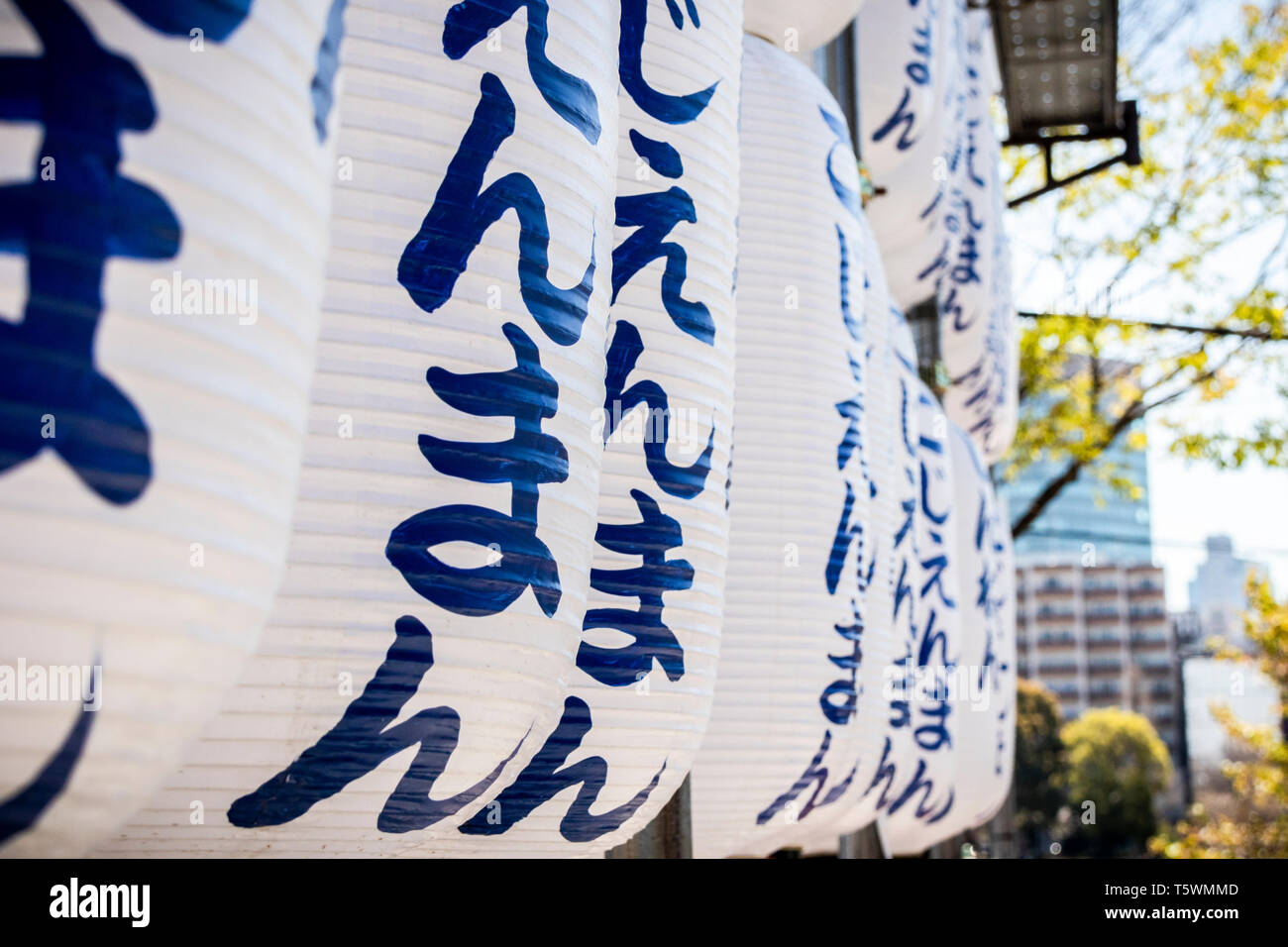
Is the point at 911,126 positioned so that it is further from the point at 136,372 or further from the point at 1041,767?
the point at 1041,767

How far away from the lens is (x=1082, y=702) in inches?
1668

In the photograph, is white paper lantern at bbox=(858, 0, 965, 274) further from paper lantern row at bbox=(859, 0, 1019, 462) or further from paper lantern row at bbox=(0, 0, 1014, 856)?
paper lantern row at bbox=(0, 0, 1014, 856)

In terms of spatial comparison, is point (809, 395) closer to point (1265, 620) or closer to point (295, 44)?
point (295, 44)

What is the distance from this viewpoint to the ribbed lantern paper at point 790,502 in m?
1.81

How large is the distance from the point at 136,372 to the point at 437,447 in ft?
1.19

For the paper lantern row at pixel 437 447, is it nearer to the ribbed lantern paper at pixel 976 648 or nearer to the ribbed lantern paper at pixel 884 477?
the ribbed lantern paper at pixel 884 477

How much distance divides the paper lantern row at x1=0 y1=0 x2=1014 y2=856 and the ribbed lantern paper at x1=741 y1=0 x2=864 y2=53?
17cm

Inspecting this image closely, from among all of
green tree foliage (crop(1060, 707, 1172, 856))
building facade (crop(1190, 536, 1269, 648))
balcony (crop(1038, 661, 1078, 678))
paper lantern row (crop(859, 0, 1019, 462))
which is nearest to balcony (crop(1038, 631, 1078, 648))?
balcony (crop(1038, 661, 1078, 678))

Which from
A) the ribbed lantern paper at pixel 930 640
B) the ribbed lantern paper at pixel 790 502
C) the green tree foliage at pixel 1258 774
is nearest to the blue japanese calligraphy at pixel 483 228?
the ribbed lantern paper at pixel 790 502

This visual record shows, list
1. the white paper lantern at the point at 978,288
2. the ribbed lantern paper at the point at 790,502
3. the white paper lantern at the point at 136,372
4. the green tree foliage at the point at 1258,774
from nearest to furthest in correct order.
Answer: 1. the white paper lantern at the point at 136,372
2. the ribbed lantern paper at the point at 790,502
3. the white paper lantern at the point at 978,288
4. the green tree foliage at the point at 1258,774

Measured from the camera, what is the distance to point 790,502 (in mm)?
1845

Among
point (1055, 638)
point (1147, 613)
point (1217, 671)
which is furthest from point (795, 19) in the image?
point (1055, 638)

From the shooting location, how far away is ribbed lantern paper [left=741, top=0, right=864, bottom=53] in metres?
2.16

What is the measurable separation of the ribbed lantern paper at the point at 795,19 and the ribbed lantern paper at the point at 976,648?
1518 mm
